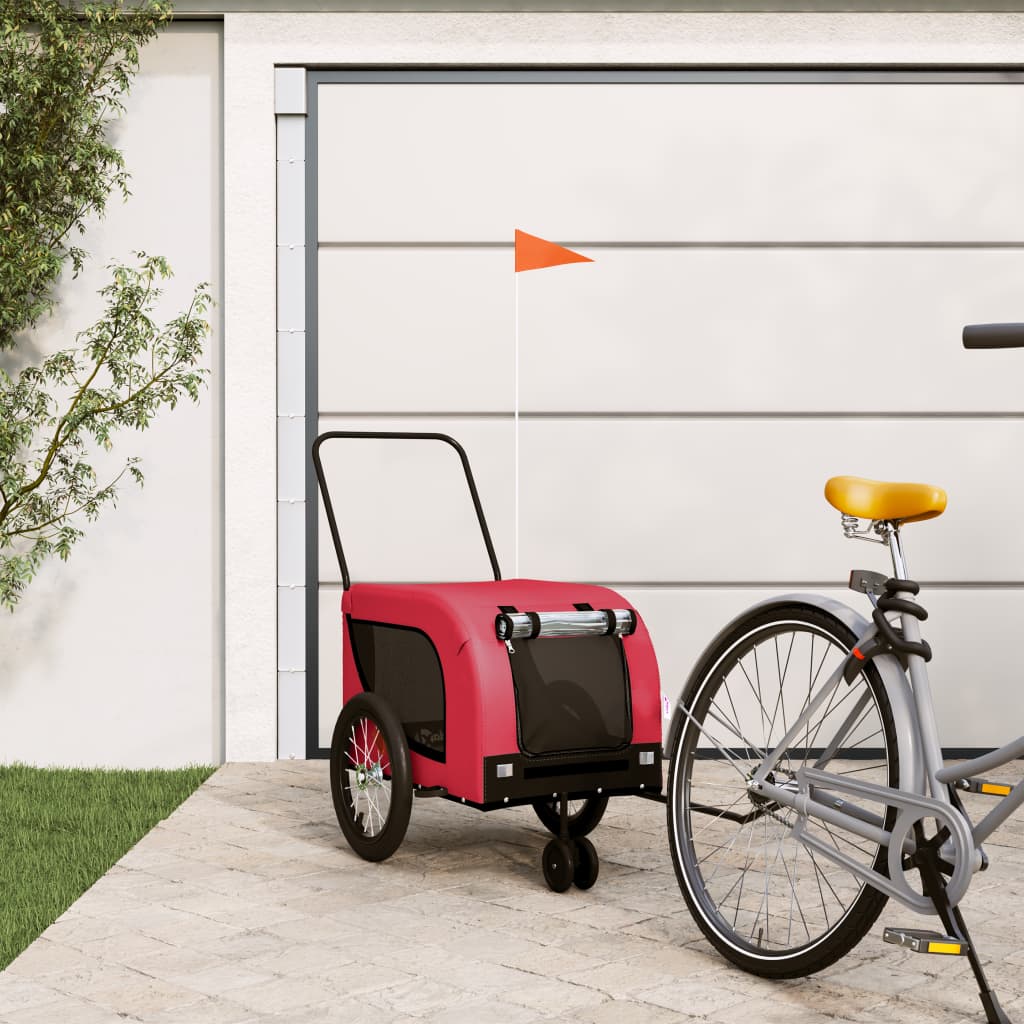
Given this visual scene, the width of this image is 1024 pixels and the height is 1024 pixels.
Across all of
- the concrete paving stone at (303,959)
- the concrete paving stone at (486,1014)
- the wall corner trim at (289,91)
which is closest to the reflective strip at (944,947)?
the concrete paving stone at (486,1014)

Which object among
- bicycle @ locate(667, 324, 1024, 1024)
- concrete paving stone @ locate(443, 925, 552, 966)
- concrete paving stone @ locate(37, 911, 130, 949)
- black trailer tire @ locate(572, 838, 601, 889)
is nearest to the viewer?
bicycle @ locate(667, 324, 1024, 1024)

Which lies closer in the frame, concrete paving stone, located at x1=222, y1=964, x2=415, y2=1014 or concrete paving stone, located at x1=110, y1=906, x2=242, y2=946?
concrete paving stone, located at x1=222, y1=964, x2=415, y2=1014

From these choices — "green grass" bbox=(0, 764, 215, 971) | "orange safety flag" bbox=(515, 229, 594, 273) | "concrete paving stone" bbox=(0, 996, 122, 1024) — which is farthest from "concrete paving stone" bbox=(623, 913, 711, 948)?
Result: "orange safety flag" bbox=(515, 229, 594, 273)

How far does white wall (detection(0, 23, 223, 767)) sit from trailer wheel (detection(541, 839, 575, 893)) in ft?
7.12

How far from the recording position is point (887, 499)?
2537 millimetres

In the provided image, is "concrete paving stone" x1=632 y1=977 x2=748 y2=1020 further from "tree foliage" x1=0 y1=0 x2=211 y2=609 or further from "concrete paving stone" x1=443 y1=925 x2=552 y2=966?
"tree foliage" x1=0 y1=0 x2=211 y2=609

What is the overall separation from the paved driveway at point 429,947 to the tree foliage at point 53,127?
2109 millimetres

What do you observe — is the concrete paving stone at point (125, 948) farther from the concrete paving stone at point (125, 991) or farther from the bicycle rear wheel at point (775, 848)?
the bicycle rear wheel at point (775, 848)

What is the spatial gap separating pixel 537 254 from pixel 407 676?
7.14ft

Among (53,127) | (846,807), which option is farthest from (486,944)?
(53,127)

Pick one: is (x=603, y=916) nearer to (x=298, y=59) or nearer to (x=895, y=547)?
Answer: (x=895, y=547)

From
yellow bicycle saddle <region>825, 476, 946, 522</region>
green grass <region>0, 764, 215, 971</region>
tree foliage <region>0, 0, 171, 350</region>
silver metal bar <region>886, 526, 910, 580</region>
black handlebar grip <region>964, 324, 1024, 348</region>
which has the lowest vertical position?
green grass <region>0, 764, 215, 971</region>

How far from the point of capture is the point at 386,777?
139 inches

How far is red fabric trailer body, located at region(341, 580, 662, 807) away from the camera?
3.19m
